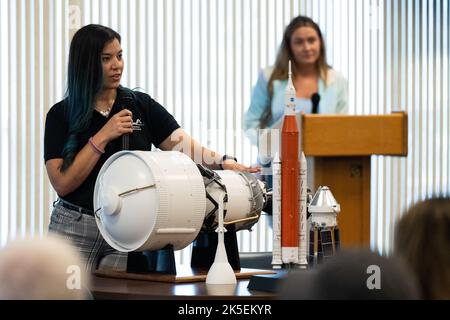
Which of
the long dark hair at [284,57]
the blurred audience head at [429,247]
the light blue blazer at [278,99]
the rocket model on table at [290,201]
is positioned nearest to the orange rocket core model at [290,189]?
the rocket model on table at [290,201]

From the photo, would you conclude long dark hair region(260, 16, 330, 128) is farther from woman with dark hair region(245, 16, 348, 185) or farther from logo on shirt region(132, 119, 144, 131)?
logo on shirt region(132, 119, 144, 131)

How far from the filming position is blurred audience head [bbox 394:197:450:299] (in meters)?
1.49

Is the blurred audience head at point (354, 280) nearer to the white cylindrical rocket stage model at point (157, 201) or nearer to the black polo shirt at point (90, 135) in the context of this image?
the white cylindrical rocket stage model at point (157, 201)

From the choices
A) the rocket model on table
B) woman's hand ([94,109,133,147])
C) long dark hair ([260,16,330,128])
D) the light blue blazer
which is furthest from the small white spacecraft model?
long dark hair ([260,16,330,128])

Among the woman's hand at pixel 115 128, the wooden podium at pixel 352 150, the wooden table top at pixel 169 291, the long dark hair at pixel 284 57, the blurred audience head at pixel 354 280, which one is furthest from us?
the long dark hair at pixel 284 57

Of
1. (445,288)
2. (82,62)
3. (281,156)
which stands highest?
(82,62)

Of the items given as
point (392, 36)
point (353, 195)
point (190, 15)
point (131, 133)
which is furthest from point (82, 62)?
point (392, 36)

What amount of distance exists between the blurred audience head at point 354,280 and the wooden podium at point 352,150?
43 cm

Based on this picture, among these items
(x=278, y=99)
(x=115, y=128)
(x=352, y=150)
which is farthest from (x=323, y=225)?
(x=278, y=99)

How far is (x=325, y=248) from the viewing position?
2400mm

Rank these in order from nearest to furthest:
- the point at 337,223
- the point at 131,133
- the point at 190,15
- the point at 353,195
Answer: the point at 353,195, the point at 337,223, the point at 131,133, the point at 190,15

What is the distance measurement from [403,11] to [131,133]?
3.01m

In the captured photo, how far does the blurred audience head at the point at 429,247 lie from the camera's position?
4.89ft
